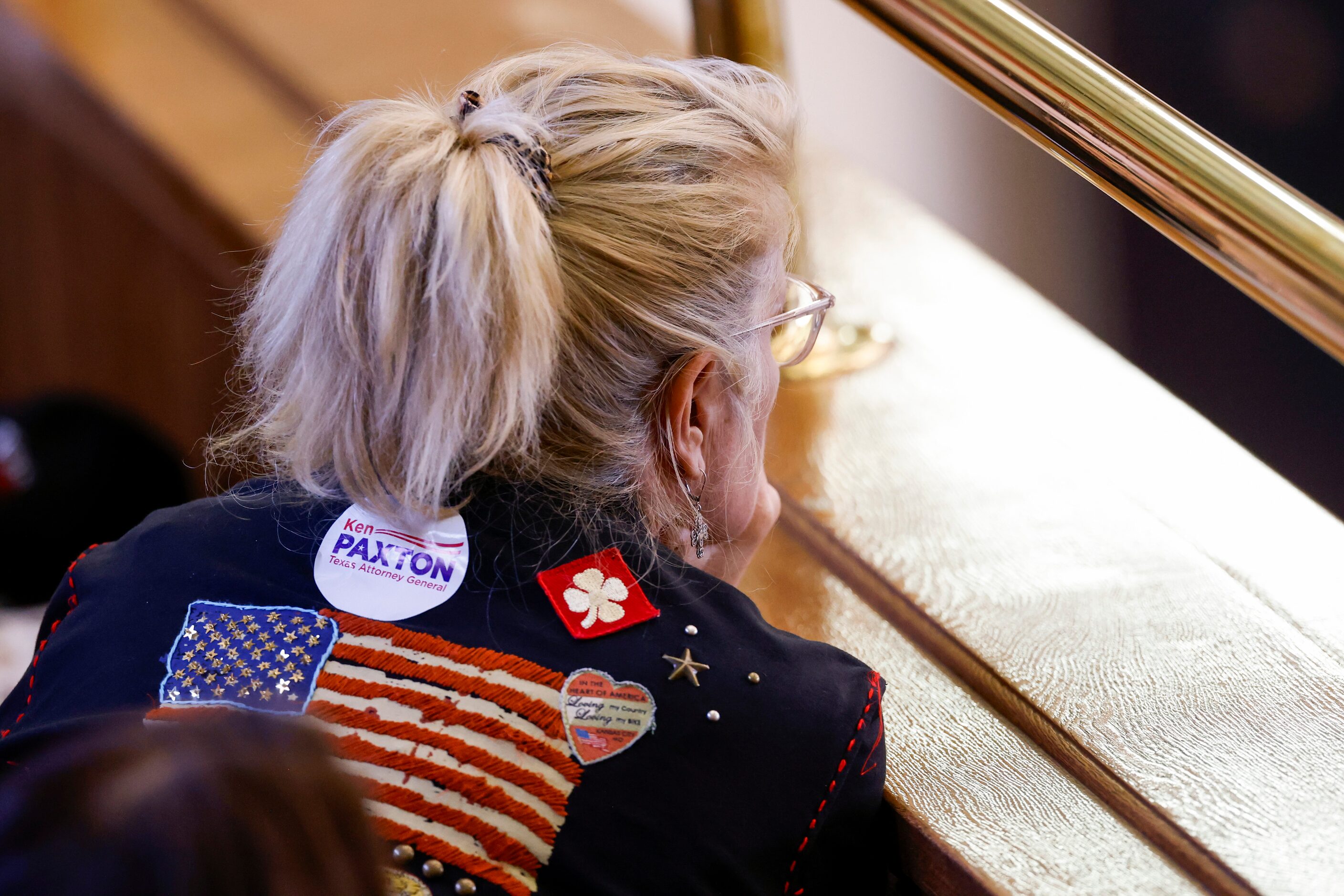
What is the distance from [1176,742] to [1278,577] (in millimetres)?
243

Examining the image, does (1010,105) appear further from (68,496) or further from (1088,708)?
(68,496)

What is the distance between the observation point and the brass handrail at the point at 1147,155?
2.35ft

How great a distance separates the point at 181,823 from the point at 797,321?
68 cm

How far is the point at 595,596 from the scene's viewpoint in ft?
2.56

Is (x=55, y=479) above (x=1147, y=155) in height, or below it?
below

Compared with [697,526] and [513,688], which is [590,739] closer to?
[513,688]

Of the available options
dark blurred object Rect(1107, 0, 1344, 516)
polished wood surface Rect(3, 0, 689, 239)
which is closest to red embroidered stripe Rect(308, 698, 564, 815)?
polished wood surface Rect(3, 0, 689, 239)

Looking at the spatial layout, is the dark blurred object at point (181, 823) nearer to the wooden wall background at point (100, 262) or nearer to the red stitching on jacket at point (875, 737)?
the red stitching on jacket at point (875, 737)

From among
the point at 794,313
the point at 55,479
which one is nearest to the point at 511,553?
the point at 794,313

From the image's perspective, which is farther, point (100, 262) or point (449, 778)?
point (100, 262)

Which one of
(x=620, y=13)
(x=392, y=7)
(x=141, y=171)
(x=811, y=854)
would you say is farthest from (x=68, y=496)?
(x=811, y=854)

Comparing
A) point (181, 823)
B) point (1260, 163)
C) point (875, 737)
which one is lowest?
point (1260, 163)

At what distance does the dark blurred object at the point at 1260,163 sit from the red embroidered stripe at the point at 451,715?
191 centimetres

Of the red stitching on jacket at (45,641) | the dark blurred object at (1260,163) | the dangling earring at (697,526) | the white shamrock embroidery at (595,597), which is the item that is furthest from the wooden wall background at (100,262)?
the dark blurred object at (1260,163)
